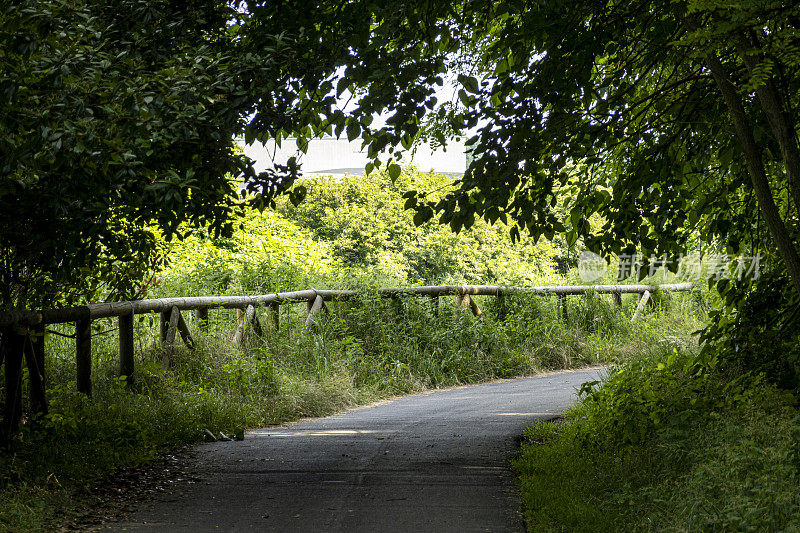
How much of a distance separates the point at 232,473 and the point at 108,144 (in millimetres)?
2848

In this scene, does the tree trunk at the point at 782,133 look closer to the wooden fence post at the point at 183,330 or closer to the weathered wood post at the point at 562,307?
the wooden fence post at the point at 183,330

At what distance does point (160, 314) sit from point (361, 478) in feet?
15.6

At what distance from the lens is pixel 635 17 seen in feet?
19.5

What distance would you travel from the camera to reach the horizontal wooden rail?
729cm

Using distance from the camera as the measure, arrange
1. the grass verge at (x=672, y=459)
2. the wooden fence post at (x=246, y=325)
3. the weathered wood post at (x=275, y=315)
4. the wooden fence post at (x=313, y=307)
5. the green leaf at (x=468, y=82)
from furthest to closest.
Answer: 1. the wooden fence post at (x=313, y=307)
2. the weathered wood post at (x=275, y=315)
3. the wooden fence post at (x=246, y=325)
4. the green leaf at (x=468, y=82)
5. the grass verge at (x=672, y=459)

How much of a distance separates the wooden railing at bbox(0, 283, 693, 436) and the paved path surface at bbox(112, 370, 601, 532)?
1535mm

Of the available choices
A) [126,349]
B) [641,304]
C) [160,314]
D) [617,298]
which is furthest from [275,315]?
[641,304]

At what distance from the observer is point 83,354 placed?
7441mm

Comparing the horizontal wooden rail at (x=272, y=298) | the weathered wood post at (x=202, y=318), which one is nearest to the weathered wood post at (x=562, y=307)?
the horizontal wooden rail at (x=272, y=298)

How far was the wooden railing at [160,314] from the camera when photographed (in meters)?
6.07

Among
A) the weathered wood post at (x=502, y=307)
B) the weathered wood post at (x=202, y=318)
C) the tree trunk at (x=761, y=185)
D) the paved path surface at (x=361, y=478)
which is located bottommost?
the paved path surface at (x=361, y=478)

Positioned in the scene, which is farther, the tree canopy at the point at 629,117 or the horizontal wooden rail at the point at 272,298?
the horizontal wooden rail at the point at 272,298

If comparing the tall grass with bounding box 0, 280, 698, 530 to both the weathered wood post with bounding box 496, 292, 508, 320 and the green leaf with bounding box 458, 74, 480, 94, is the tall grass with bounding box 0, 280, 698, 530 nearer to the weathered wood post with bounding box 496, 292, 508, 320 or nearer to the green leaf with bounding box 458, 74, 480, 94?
the weathered wood post with bounding box 496, 292, 508, 320

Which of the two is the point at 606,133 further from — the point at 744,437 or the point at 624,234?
the point at 744,437
